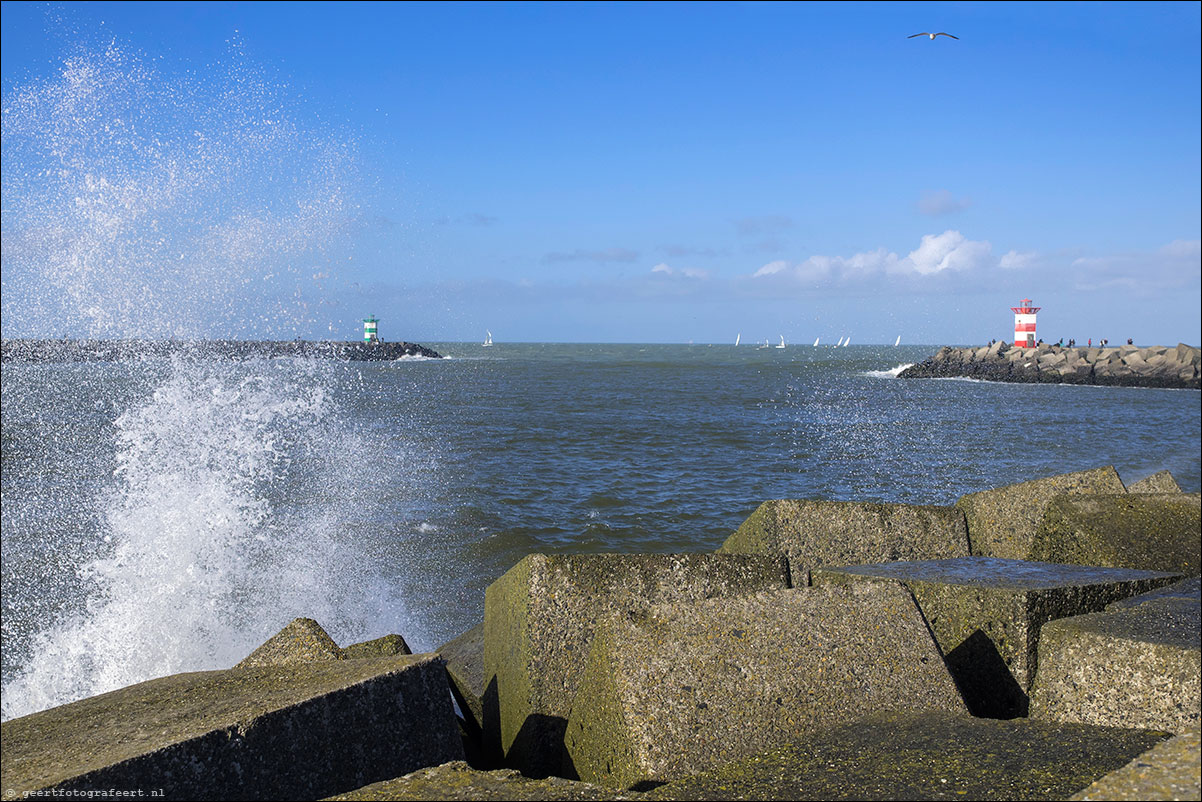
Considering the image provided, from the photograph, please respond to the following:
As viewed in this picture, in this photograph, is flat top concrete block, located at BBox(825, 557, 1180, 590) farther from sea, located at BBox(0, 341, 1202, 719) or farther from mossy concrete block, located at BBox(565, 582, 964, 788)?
sea, located at BBox(0, 341, 1202, 719)

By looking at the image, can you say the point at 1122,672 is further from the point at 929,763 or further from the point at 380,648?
the point at 380,648

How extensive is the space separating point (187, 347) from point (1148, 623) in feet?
315

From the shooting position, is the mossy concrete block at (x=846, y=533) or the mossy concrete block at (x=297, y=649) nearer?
the mossy concrete block at (x=297, y=649)

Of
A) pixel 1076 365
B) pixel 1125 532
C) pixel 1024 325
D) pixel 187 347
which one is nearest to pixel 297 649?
pixel 1125 532

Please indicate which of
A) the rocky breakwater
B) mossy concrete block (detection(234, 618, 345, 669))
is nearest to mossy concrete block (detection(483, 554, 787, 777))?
mossy concrete block (detection(234, 618, 345, 669))

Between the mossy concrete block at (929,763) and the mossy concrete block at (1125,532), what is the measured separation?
2.12 metres

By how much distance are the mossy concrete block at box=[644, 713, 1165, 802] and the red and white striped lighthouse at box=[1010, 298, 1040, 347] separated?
6569 cm

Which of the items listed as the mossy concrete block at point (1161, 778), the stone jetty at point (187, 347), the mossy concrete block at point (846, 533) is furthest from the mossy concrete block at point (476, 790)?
the stone jetty at point (187, 347)

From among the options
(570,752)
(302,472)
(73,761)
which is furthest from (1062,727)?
(302,472)

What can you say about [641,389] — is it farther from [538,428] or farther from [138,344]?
[138,344]

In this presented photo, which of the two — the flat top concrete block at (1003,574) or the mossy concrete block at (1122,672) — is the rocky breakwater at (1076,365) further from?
the mossy concrete block at (1122,672)

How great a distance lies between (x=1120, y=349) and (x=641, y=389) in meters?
32.3

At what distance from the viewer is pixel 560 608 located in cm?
315

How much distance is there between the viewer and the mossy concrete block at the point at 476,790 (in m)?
1.84
